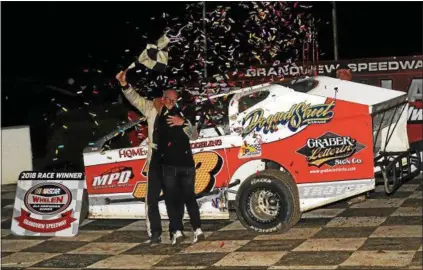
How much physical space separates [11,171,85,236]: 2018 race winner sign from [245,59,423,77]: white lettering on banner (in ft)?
14.1

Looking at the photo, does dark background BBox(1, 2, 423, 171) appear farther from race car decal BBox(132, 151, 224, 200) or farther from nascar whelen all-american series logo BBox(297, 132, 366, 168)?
nascar whelen all-american series logo BBox(297, 132, 366, 168)

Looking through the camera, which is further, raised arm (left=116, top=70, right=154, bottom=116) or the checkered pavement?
raised arm (left=116, top=70, right=154, bottom=116)

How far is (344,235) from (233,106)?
81.0 inches

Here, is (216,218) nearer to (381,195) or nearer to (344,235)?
(344,235)

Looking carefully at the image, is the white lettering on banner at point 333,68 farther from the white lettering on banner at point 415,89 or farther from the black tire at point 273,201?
the black tire at point 273,201

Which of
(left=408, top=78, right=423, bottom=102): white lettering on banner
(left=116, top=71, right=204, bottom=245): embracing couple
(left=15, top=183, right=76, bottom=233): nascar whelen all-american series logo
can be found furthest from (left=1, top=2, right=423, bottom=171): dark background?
(left=116, top=71, right=204, bottom=245): embracing couple

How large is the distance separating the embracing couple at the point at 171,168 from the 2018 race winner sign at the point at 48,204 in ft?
4.66

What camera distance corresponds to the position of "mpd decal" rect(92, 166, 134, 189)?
30.9 ft

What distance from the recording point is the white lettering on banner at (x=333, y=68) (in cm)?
1241

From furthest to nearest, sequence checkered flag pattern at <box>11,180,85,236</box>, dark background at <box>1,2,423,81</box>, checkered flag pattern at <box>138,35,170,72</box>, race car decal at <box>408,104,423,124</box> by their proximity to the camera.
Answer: dark background at <box>1,2,423,81</box>
race car decal at <box>408,104,423,124</box>
checkered flag pattern at <box>11,180,85,236</box>
checkered flag pattern at <box>138,35,170,72</box>

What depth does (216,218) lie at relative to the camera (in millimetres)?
9102

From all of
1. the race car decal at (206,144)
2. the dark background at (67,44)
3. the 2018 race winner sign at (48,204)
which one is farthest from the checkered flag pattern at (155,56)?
the dark background at (67,44)

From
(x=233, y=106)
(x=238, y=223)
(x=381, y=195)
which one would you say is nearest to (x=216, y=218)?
(x=238, y=223)

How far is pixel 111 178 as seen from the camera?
950 centimetres
